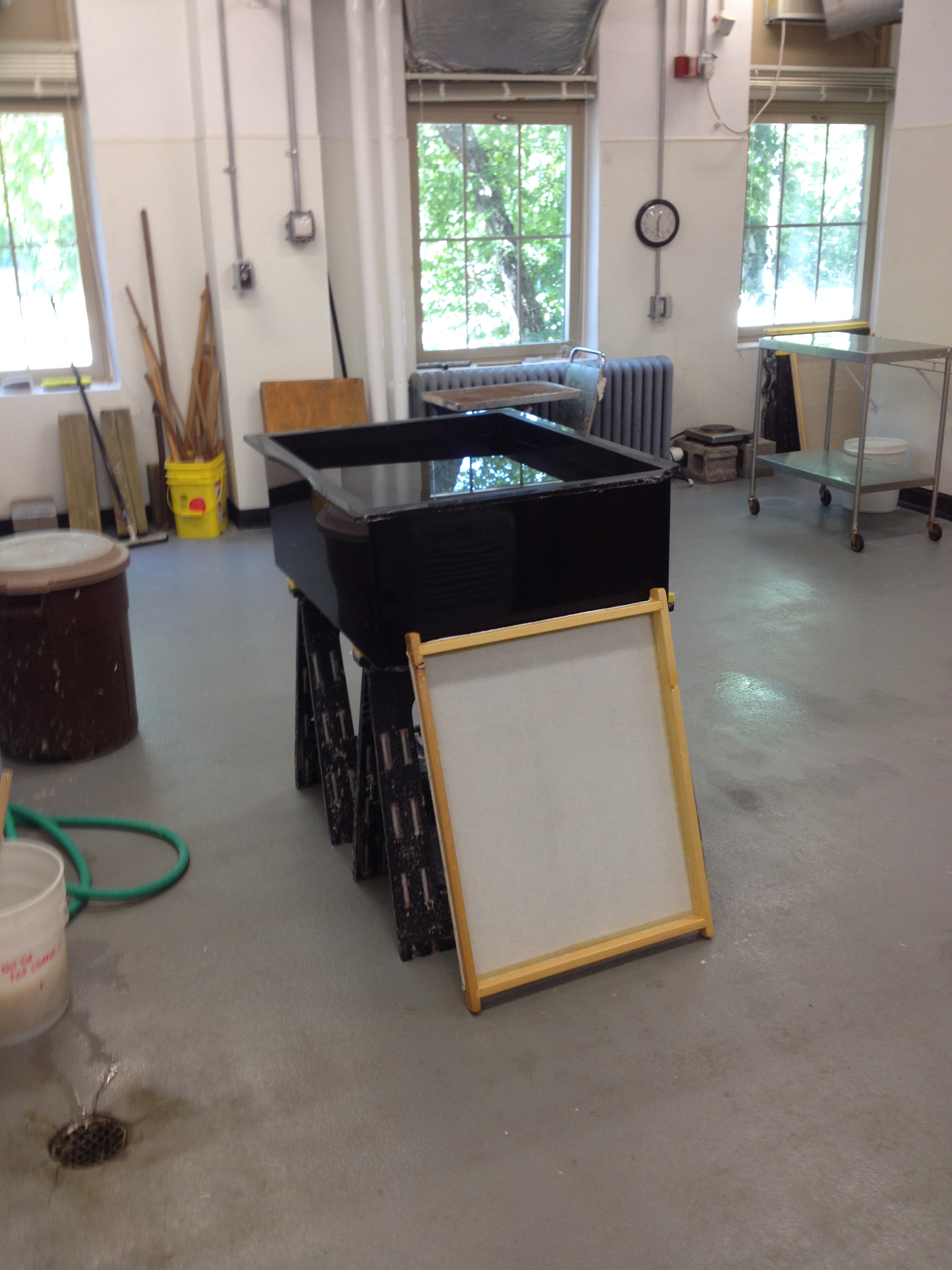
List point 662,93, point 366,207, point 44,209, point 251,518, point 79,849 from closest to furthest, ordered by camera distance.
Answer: point 79,849
point 44,209
point 366,207
point 251,518
point 662,93

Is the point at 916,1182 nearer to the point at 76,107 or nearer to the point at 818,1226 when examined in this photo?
the point at 818,1226

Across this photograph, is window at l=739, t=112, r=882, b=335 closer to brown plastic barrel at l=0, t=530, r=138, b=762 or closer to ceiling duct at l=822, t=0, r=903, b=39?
ceiling duct at l=822, t=0, r=903, b=39

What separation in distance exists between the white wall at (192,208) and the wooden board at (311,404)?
10cm

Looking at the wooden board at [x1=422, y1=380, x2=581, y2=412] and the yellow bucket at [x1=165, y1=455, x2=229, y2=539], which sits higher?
the wooden board at [x1=422, y1=380, x2=581, y2=412]

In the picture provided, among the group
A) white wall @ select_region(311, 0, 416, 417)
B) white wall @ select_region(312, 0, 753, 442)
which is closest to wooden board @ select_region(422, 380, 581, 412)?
white wall @ select_region(311, 0, 416, 417)

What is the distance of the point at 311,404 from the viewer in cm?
555

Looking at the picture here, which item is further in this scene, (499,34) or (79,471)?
(499,34)

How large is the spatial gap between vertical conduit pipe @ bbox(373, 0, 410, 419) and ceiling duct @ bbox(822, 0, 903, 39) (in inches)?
105

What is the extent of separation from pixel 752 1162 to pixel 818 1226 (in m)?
0.15

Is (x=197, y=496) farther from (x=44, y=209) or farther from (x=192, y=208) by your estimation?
(x=44, y=209)

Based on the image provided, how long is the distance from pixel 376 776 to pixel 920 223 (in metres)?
4.51

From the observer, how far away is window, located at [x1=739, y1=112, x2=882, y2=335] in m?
6.77

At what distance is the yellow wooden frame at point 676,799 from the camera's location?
217 centimetres

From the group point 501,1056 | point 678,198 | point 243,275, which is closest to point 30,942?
point 501,1056
